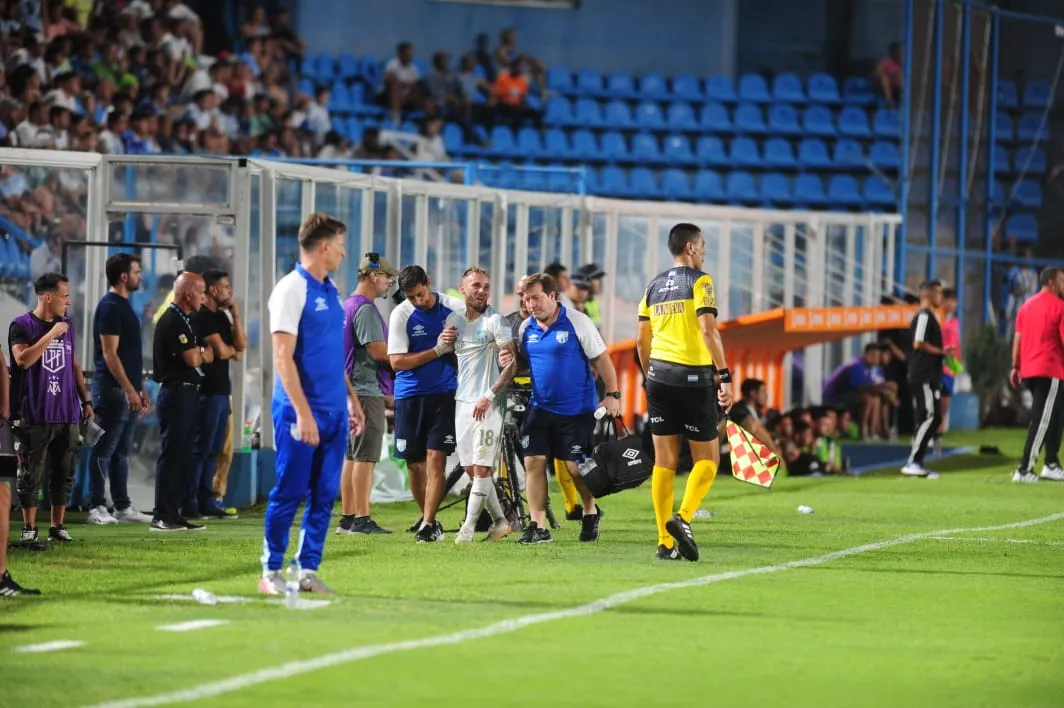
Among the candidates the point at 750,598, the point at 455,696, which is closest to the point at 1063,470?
the point at 750,598

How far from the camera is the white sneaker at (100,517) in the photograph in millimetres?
13789

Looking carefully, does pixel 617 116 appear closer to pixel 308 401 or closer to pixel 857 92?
pixel 857 92

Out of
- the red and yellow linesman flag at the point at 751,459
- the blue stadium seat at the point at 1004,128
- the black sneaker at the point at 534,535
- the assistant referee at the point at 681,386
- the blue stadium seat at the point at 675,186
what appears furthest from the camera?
the blue stadium seat at the point at 675,186

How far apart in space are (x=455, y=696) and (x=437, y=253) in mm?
11829

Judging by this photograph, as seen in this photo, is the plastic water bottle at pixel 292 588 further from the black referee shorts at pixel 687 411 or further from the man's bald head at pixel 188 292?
the man's bald head at pixel 188 292

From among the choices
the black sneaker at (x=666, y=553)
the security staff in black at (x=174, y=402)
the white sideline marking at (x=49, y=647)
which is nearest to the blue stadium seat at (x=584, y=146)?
the security staff in black at (x=174, y=402)

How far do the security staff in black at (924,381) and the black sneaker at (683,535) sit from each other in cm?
890

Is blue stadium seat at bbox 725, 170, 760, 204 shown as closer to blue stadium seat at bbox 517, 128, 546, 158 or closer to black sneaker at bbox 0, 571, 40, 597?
blue stadium seat at bbox 517, 128, 546, 158

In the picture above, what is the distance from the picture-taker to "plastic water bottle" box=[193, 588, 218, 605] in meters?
8.90

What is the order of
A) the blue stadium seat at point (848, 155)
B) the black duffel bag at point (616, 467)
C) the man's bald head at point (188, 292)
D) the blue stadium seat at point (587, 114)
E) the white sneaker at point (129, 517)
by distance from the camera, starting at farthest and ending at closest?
the blue stadium seat at point (848, 155), the blue stadium seat at point (587, 114), the white sneaker at point (129, 517), the man's bald head at point (188, 292), the black duffel bag at point (616, 467)

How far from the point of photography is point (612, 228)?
2148cm

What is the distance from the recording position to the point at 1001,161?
29.5 metres

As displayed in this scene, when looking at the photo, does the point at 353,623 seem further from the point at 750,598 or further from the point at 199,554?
the point at 199,554

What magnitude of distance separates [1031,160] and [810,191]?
140 inches
